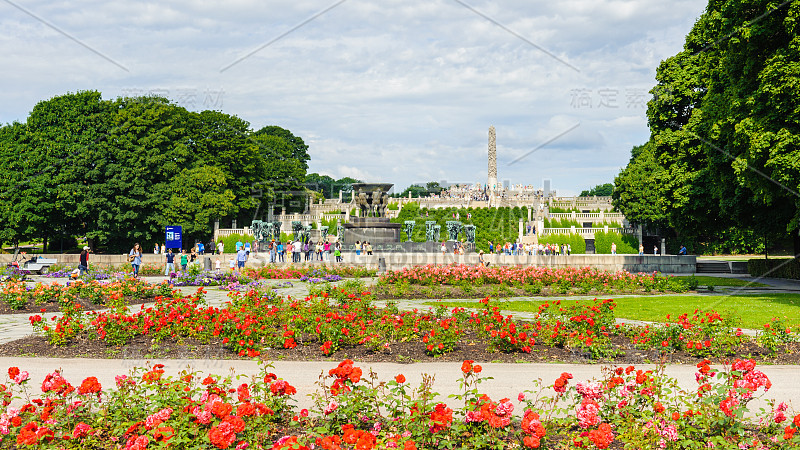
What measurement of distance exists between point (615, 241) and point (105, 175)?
1723 inches

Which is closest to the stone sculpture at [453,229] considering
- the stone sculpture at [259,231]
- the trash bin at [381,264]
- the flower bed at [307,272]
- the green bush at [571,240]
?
the stone sculpture at [259,231]

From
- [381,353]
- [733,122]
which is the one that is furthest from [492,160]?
[381,353]

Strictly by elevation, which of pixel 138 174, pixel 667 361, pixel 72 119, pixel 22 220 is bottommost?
pixel 667 361

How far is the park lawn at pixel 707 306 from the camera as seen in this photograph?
13.2 m

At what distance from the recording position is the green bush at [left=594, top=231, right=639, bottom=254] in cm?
5738

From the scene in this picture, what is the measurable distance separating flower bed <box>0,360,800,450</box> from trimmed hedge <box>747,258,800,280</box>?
2373 cm

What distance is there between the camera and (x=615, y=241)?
5766 cm

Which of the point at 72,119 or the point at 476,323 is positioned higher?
the point at 72,119

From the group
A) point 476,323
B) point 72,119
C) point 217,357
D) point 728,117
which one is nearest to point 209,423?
point 217,357

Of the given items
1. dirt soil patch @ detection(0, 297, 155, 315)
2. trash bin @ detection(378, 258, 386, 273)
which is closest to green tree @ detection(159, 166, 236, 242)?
trash bin @ detection(378, 258, 386, 273)

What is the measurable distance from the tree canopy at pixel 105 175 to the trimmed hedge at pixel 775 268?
124 feet

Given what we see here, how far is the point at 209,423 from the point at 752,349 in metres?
8.44

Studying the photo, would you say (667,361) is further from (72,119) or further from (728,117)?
(72,119)

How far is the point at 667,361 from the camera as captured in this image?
9023 millimetres
